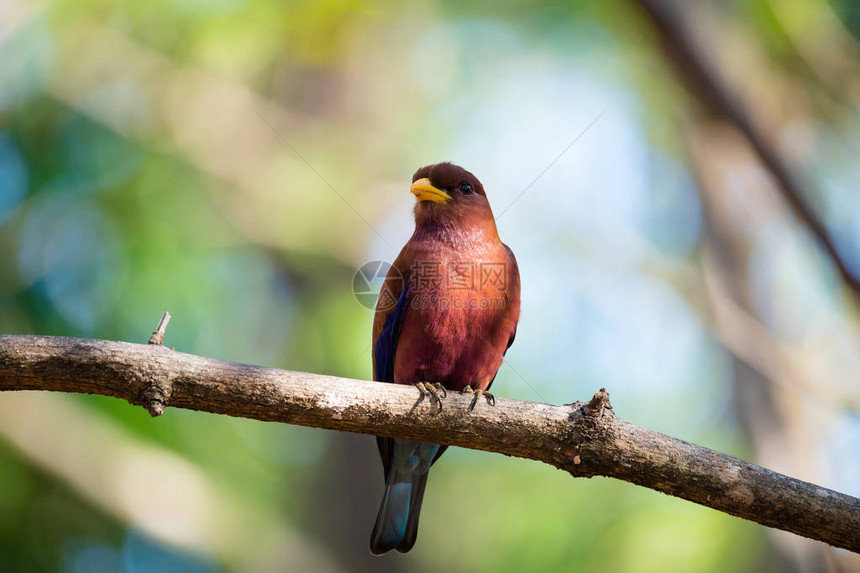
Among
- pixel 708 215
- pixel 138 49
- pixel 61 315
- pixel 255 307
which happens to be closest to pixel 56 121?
pixel 138 49

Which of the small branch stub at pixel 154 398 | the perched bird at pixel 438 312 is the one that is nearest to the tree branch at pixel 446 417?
the small branch stub at pixel 154 398

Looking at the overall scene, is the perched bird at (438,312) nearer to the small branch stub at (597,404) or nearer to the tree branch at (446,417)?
the tree branch at (446,417)

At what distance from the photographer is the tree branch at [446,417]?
3.28 m

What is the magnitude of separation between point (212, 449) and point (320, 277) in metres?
2.40

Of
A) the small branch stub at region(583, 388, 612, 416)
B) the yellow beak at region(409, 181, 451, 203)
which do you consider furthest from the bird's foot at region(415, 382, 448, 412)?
the yellow beak at region(409, 181, 451, 203)

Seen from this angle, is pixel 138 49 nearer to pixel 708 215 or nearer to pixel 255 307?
pixel 255 307

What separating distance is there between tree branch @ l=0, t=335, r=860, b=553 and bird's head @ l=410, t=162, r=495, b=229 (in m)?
1.67

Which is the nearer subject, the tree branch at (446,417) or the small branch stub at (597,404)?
the tree branch at (446,417)

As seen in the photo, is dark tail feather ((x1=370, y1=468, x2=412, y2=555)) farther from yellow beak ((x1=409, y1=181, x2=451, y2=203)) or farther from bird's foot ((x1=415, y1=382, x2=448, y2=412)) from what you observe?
yellow beak ((x1=409, y1=181, x2=451, y2=203))

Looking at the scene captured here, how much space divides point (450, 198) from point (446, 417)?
196 cm

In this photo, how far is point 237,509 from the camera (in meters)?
7.86

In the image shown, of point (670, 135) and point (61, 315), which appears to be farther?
point (670, 135)

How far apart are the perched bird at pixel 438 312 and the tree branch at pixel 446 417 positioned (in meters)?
0.48

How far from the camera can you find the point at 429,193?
524 cm
